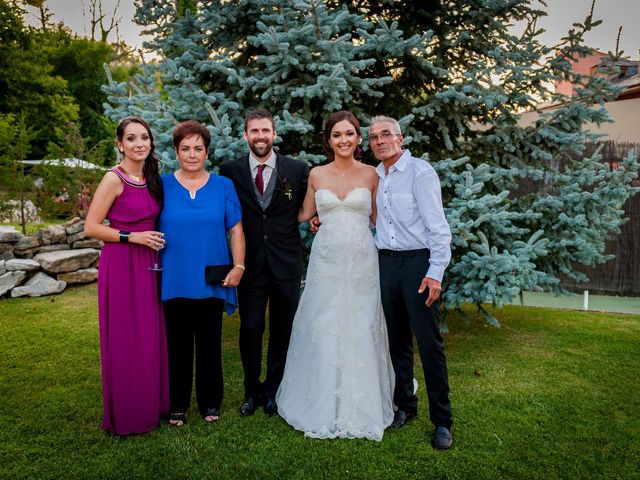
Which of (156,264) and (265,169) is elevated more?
(265,169)

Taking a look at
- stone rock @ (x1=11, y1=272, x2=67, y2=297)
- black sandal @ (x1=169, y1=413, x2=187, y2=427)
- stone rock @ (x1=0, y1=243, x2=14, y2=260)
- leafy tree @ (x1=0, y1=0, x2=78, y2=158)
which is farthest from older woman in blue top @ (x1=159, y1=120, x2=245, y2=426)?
leafy tree @ (x1=0, y1=0, x2=78, y2=158)

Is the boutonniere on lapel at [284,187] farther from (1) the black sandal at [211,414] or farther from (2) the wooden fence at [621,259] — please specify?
(2) the wooden fence at [621,259]

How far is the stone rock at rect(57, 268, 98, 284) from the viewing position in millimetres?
8312

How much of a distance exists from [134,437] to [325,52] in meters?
3.46

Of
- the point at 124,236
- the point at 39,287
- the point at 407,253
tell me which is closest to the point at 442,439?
the point at 407,253

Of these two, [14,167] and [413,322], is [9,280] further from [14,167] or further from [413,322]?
[413,322]

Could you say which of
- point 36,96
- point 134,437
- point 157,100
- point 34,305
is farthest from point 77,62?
point 134,437

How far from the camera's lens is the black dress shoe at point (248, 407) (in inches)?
141

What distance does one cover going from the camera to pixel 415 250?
3.09 m

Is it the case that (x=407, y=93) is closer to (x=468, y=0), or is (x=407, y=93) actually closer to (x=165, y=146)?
(x=468, y=0)

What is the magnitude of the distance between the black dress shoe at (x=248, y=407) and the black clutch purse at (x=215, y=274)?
987 mm

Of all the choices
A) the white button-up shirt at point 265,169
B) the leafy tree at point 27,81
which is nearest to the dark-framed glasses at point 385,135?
the white button-up shirt at point 265,169

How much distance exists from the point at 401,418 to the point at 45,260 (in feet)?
22.7

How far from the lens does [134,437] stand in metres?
3.23
